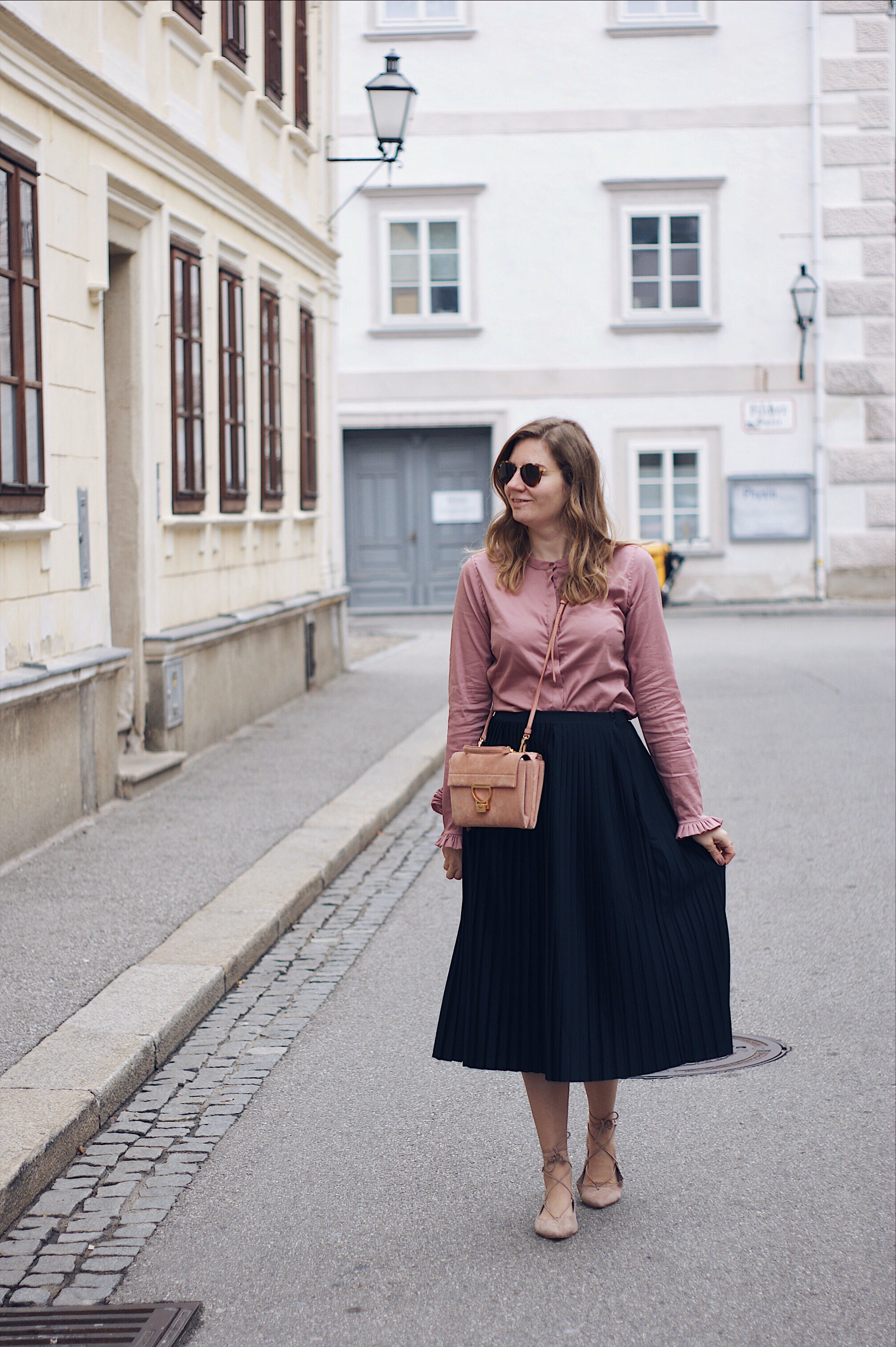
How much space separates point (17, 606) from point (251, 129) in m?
6.42

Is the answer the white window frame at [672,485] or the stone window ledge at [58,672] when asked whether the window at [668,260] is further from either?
the stone window ledge at [58,672]

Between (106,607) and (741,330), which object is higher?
(741,330)

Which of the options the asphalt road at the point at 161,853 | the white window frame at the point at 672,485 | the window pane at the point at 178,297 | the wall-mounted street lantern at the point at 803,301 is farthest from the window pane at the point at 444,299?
the window pane at the point at 178,297

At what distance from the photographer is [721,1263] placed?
11.8ft

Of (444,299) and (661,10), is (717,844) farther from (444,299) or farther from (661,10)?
Result: (661,10)

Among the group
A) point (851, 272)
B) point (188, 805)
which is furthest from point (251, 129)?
point (851, 272)

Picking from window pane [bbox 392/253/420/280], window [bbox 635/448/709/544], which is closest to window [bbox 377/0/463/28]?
window pane [bbox 392/253/420/280]

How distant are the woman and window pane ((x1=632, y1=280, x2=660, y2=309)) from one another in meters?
22.9

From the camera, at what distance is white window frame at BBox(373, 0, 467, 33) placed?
25859mm

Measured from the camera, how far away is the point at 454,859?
12.8 feet

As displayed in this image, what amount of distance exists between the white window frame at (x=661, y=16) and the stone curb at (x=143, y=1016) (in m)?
20.2

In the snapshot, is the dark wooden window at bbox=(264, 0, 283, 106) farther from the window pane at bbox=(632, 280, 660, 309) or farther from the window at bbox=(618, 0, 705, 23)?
the window at bbox=(618, 0, 705, 23)

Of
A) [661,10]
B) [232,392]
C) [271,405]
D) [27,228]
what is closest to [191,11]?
[232,392]

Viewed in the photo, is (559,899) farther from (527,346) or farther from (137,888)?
(527,346)
